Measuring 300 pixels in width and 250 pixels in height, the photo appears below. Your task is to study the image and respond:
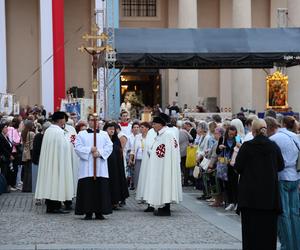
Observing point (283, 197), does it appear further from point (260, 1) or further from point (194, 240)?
point (260, 1)

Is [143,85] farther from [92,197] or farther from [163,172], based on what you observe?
[92,197]

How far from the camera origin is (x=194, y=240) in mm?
10758

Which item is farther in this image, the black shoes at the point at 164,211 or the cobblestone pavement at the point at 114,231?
the black shoes at the point at 164,211

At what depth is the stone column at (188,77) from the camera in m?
35.7

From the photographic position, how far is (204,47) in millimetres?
23141

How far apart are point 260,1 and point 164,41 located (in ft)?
62.6

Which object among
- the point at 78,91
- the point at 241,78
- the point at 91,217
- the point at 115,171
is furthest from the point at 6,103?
the point at 91,217

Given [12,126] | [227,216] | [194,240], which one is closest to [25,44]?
[12,126]

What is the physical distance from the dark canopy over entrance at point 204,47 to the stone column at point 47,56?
11175mm

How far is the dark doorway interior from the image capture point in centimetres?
4154

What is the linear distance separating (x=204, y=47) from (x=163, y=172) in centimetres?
1000

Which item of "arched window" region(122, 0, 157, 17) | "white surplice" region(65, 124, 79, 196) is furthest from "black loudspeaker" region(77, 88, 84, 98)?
"white surplice" region(65, 124, 79, 196)

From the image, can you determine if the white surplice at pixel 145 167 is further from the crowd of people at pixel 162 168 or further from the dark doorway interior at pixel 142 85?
the dark doorway interior at pixel 142 85

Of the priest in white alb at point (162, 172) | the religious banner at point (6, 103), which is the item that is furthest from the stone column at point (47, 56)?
the priest in white alb at point (162, 172)
